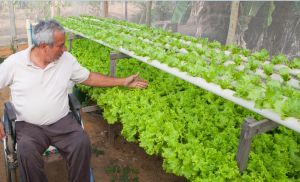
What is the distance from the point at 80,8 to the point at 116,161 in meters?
8.84

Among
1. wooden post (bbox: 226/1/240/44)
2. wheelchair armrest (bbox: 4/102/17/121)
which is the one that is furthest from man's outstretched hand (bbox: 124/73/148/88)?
wooden post (bbox: 226/1/240/44)

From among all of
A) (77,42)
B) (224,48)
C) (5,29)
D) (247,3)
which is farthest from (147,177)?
(5,29)

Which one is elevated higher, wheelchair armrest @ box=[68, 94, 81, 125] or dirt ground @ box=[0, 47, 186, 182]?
wheelchair armrest @ box=[68, 94, 81, 125]

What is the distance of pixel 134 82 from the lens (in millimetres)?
3953

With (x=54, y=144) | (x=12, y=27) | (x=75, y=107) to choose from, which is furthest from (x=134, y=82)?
(x=12, y=27)

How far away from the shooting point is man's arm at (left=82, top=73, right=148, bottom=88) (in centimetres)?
373

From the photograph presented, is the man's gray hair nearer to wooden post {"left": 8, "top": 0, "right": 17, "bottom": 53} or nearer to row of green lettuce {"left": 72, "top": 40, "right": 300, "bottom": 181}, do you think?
row of green lettuce {"left": 72, "top": 40, "right": 300, "bottom": 181}

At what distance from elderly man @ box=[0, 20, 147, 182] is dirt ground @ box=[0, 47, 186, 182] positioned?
915mm

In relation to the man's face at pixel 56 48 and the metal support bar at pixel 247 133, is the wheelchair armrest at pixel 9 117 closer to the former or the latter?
the man's face at pixel 56 48

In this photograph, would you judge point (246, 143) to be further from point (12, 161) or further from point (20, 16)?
point (20, 16)

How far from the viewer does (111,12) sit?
34.6 feet

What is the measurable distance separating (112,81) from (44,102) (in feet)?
3.17

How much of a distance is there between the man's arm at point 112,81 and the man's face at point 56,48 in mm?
634

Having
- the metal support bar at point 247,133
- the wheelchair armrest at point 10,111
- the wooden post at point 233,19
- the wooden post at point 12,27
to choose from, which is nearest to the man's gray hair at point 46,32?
the wheelchair armrest at point 10,111
